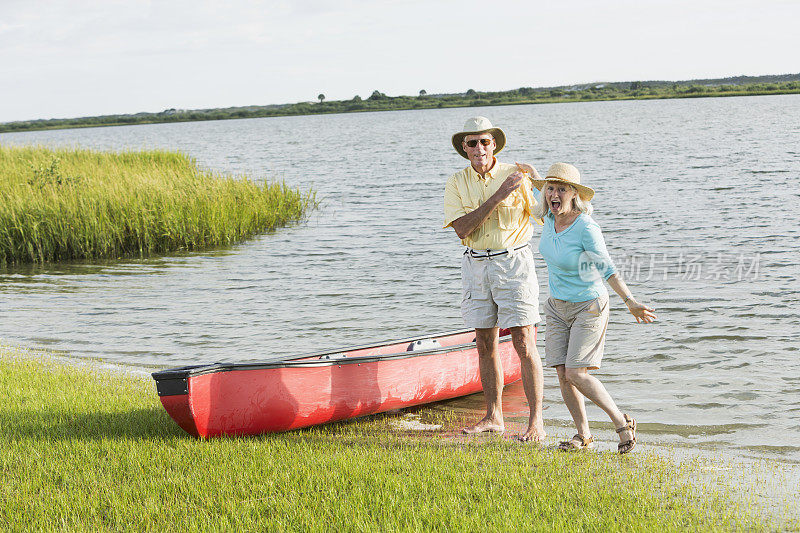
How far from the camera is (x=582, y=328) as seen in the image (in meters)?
5.75

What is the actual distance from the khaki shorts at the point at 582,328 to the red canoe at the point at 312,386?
81.7 inches

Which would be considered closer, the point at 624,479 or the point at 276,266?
the point at 624,479

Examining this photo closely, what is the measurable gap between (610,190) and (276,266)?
1461 centimetres

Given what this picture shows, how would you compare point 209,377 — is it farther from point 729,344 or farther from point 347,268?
point 347,268

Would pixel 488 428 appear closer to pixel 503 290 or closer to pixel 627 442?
pixel 627 442

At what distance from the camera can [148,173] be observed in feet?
69.4

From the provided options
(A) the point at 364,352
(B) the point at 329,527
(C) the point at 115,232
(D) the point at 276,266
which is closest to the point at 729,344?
(A) the point at 364,352

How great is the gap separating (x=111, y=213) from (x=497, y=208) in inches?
582

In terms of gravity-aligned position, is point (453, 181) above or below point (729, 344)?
above

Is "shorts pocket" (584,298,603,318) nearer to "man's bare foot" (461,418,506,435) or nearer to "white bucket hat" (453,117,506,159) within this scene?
"white bucket hat" (453,117,506,159)

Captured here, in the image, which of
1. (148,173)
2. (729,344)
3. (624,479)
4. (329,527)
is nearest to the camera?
(329,527)

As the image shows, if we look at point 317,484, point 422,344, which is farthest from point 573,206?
point 422,344

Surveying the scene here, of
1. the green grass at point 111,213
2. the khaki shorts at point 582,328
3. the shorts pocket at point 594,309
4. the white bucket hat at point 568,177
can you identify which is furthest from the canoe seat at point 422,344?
the green grass at point 111,213

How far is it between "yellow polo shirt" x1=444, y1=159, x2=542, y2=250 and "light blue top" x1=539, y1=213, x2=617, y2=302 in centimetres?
51
